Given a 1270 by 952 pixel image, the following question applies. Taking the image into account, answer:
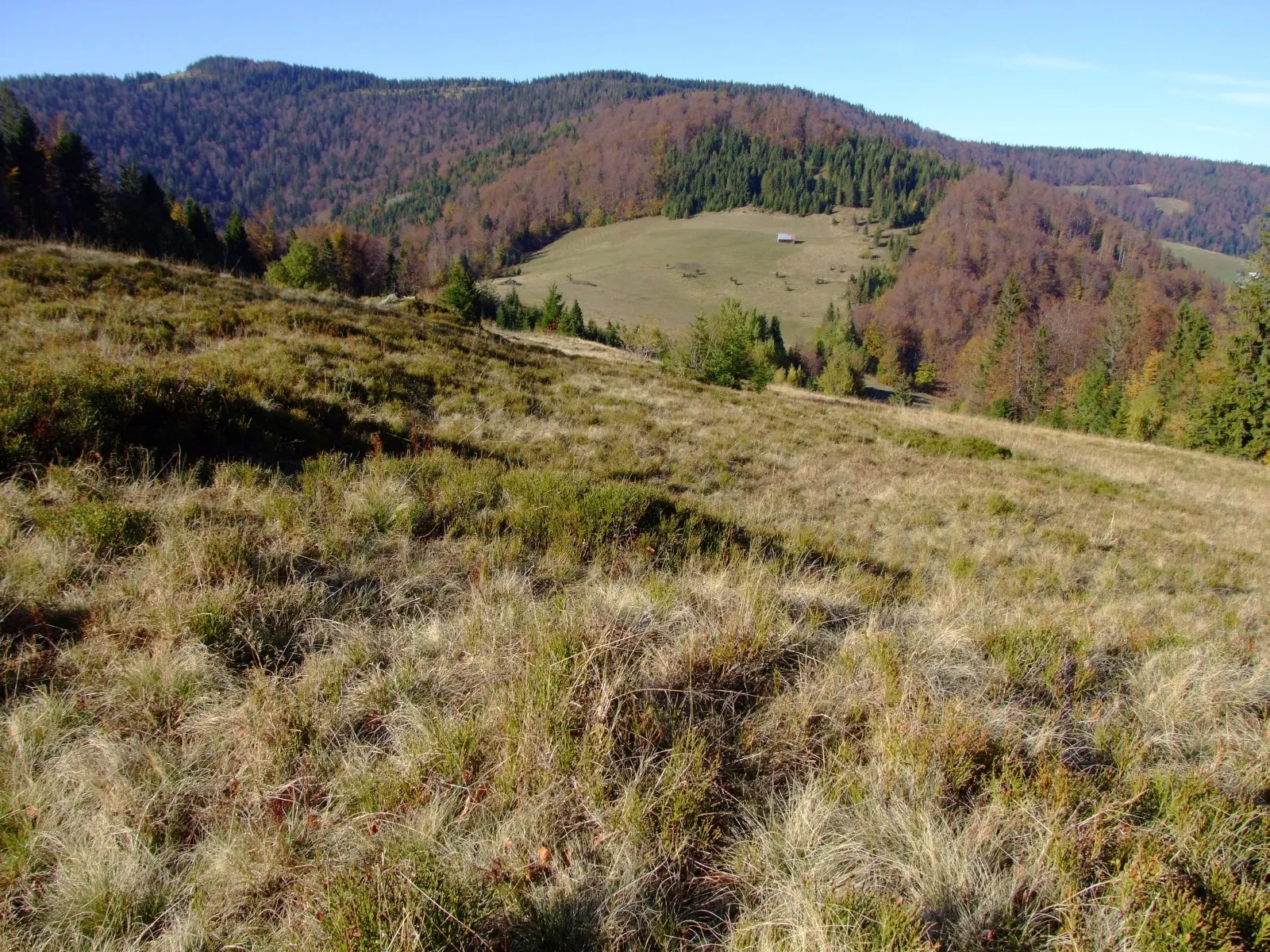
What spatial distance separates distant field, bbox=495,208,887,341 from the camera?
356 feet

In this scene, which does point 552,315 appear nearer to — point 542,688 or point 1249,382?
point 1249,382

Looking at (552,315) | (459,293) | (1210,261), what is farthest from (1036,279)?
(459,293)

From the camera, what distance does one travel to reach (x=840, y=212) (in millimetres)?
173625

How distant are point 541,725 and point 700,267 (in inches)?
5398

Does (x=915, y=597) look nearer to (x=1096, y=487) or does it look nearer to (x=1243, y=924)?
(x=1243, y=924)

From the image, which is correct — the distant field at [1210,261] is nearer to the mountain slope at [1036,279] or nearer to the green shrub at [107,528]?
the mountain slope at [1036,279]

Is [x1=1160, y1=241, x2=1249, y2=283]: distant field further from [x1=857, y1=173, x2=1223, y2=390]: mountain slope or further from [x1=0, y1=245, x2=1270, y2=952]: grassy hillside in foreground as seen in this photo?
[x1=0, y1=245, x2=1270, y2=952]: grassy hillside in foreground

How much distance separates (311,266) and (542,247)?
4862 inches

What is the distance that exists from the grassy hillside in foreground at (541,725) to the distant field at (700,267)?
81.9 meters

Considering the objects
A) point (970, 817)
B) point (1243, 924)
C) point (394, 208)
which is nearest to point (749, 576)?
point (970, 817)

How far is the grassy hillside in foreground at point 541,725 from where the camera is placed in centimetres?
184

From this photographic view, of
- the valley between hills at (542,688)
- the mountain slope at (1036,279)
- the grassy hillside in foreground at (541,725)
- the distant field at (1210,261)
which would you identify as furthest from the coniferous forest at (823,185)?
the grassy hillside in foreground at (541,725)

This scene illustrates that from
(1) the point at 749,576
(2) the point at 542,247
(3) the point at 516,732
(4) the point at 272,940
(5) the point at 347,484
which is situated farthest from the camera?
(2) the point at 542,247

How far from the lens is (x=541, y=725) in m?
2.43
